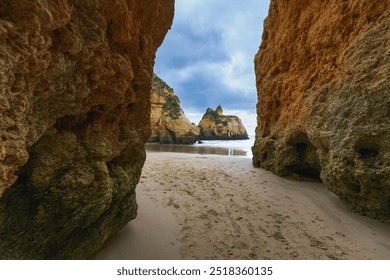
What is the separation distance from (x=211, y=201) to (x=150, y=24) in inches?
168

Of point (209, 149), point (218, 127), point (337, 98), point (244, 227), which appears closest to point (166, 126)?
point (209, 149)

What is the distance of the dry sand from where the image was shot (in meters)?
3.30

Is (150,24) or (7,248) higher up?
(150,24)

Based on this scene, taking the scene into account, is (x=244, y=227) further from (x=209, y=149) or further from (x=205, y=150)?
(x=209, y=149)

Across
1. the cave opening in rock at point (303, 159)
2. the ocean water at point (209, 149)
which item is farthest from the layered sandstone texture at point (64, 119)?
the ocean water at point (209, 149)

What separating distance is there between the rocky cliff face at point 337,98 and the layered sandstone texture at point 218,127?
56.1m

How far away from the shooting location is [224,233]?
385 centimetres

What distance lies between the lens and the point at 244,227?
161 inches

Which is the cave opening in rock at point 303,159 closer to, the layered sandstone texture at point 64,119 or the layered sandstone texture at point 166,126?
the layered sandstone texture at point 64,119

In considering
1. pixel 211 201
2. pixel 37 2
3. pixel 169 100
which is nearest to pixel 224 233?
pixel 211 201

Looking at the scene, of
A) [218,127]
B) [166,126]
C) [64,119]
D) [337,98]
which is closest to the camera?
[64,119]

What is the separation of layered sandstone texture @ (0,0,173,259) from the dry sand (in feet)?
2.60

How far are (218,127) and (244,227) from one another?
62535 mm
